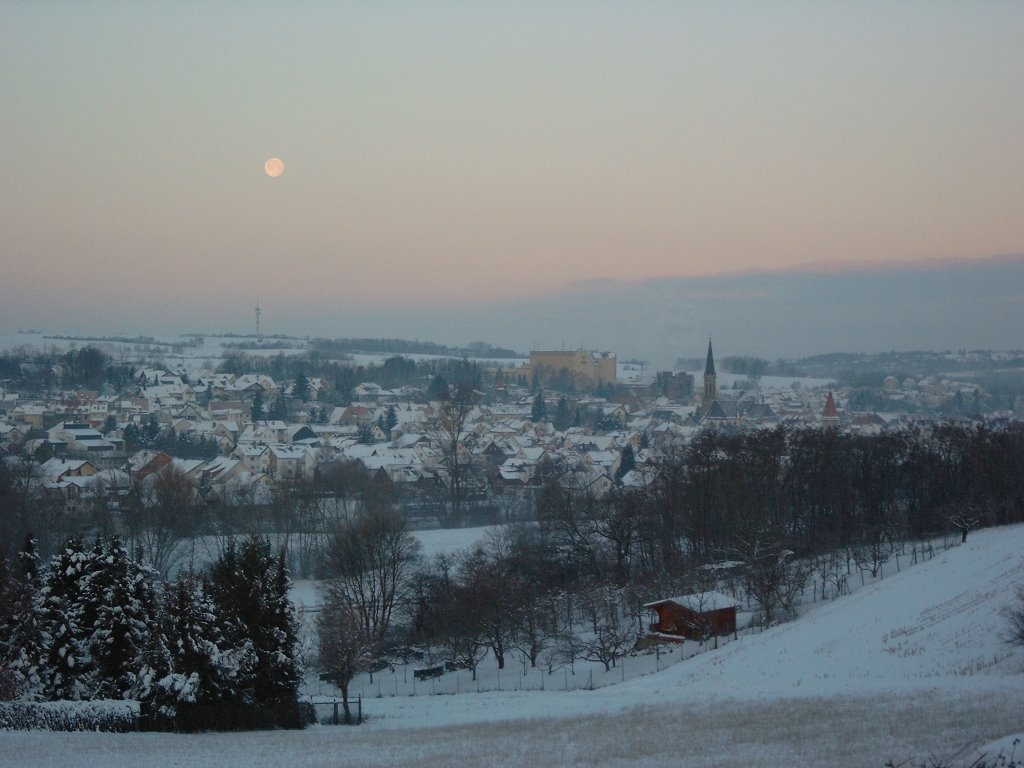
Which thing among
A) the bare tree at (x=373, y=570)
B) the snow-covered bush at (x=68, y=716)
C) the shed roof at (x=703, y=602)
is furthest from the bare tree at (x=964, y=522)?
the snow-covered bush at (x=68, y=716)

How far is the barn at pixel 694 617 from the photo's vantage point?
74.1 ft

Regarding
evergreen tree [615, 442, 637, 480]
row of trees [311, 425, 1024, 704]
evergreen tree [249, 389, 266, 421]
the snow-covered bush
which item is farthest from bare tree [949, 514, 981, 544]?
evergreen tree [249, 389, 266, 421]

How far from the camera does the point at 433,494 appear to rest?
5019 centimetres

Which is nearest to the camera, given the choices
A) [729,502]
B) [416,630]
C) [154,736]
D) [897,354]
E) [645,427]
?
[154,736]

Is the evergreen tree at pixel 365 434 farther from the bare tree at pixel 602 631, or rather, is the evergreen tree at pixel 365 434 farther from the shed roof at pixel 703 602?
the shed roof at pixel 703 602

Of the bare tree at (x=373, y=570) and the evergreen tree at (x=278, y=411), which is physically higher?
the evergreen tree at (x=278, y=411)

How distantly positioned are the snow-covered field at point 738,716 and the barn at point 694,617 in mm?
1757

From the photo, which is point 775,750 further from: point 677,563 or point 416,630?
point 677,563

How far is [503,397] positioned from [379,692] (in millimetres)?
100141

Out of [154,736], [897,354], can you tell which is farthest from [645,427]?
[897,354]

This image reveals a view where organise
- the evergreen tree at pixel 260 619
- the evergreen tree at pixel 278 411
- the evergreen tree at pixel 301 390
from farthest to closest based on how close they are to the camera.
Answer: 1. the evergreen tree at pixel 301 390
2. the evergreen tree at pixel 278 411
3. the evergreen tree at pixel 260 619

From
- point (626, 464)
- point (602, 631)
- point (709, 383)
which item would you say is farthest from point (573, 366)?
point (602, 631)

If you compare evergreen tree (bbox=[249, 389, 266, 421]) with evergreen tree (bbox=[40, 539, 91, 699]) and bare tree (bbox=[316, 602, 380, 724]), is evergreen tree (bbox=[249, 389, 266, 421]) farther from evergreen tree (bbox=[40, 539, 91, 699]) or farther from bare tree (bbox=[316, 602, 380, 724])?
evergreen tree (bbox=[40, 539, 91, 699])

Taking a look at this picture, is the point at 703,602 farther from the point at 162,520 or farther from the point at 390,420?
the point at 390,420
